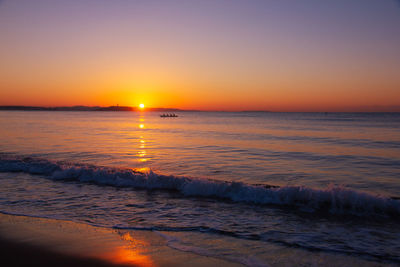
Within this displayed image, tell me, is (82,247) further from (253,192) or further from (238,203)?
(253,192)

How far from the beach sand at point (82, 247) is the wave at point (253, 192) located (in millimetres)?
4091

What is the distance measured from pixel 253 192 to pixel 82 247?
5.74 metres

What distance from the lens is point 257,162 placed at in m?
15.9

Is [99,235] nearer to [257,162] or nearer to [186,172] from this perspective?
[186,172]

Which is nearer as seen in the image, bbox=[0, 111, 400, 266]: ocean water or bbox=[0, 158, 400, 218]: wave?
bbox=[0, 111, 400, 266]: ocean water

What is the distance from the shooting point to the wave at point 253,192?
27.5ft

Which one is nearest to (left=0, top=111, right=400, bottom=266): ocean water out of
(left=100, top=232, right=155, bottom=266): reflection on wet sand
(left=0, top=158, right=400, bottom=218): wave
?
(left=0, top=158, right=400, bottom=218): wave

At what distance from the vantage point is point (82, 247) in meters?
5.49

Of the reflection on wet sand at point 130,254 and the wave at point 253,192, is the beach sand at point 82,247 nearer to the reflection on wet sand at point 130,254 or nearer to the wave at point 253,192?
the reflection on wet sand at point 130,254

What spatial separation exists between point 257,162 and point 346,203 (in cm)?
740

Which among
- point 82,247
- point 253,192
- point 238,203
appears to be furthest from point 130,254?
point 253,192

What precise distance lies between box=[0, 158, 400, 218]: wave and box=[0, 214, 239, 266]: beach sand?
13.4 feet

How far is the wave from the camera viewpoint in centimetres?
838

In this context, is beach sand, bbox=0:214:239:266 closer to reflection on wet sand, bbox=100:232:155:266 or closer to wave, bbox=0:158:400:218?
reflection on wet sand, bbox=100:232:155:266
